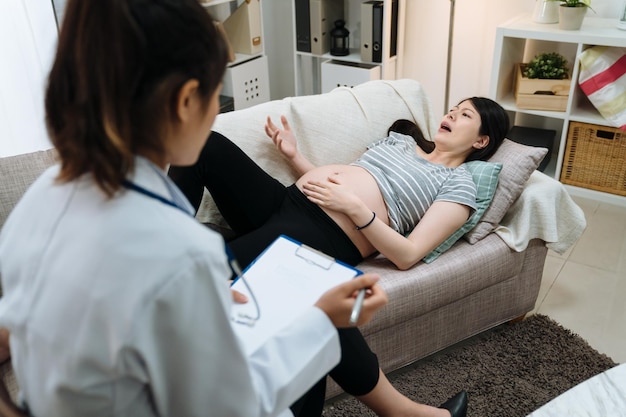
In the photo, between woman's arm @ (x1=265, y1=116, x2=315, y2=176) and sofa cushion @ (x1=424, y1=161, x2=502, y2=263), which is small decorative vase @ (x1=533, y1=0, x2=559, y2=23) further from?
woman's arm @ (x1=265, y1=116, x2=315, y2=176)

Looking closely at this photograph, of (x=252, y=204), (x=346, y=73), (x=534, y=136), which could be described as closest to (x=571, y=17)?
(x=534, y=136)

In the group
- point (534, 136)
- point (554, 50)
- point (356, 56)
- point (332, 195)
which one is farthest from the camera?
point (356, 56)

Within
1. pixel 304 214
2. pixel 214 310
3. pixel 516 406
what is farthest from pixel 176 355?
pixel 516 406

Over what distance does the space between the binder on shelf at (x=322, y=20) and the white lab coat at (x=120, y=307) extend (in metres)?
2.53

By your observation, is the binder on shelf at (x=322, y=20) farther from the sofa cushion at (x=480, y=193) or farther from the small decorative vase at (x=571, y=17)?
the sofa cushion at (x=480, y=193)

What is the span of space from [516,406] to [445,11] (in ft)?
7.17

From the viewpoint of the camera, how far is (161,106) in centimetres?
66

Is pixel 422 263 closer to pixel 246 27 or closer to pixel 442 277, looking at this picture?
pixel 442 277

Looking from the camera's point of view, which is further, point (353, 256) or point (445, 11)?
point (445, 11)

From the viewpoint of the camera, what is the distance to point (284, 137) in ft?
6.10

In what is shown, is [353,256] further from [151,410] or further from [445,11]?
[445,11]

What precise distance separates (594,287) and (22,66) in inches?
100

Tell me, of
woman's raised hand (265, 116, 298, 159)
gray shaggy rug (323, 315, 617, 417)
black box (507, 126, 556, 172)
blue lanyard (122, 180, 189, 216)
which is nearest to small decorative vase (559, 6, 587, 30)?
black box (507, 126, 556, 172)

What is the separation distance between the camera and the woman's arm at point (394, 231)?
1.58 metres
